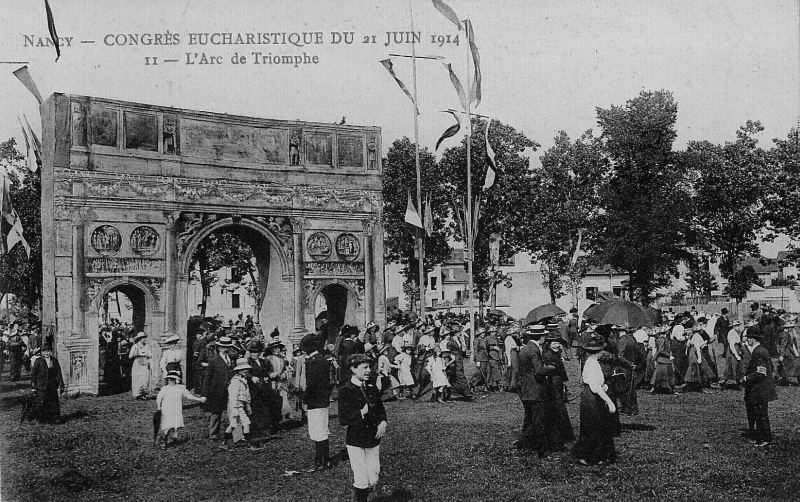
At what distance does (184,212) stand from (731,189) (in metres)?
29.3

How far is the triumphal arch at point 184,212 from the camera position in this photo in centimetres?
1861

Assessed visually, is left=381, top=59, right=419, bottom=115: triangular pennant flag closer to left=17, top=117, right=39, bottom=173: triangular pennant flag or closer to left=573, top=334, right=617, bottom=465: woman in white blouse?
left=17, top=117, right=39, bottom=173: triangular pennant flag

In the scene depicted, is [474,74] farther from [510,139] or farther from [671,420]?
[510,139]

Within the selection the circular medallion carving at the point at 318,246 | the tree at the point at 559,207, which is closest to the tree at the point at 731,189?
the tree at the point at 559,207

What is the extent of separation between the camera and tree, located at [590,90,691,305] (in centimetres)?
3192

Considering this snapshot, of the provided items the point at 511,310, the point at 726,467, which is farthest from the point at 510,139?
the point at 726,467

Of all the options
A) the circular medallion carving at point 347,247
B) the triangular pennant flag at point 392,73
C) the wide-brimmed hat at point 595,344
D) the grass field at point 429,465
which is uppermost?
the triangular pennant flag at point 392,73

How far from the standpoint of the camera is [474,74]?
18.7 meters

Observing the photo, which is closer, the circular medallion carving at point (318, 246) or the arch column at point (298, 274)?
the arch column at point (298, 274)

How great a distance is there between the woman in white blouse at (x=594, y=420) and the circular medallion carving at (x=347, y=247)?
42.4ft

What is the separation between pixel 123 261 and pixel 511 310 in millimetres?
43598

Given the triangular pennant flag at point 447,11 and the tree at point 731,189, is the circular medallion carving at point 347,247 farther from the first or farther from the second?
the tree at point 731,189

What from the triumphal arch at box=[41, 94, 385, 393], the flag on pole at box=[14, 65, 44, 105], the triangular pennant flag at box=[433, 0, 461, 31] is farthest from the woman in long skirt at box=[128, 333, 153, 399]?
the triangular pennant flag at box=[433, 0, 461, 31]

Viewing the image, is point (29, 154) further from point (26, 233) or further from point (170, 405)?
point (26, 233)
